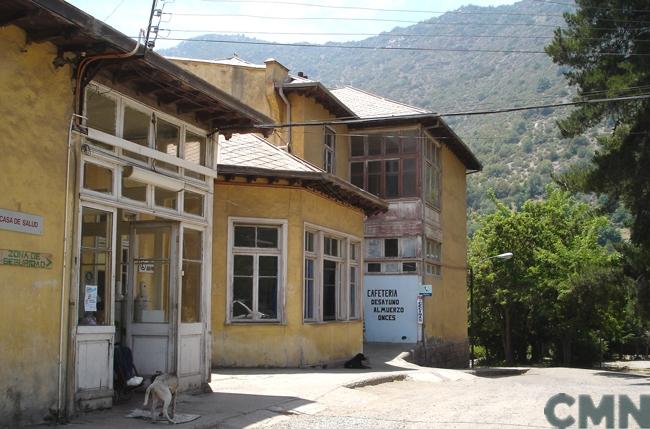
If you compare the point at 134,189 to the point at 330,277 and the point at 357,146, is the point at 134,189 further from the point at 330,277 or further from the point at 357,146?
the point at 357,146

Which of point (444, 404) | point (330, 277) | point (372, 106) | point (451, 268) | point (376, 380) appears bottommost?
point (444, 404)

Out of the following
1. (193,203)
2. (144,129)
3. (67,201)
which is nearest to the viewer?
(67,201)

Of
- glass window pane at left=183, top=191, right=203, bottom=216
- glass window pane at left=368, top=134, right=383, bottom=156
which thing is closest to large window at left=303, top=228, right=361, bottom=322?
glass window pane at left=183, top=191, right=203, bottom=216

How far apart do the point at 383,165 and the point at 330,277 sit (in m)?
8.58

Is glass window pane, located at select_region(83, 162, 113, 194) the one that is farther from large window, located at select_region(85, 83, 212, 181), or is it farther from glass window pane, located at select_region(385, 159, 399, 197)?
glass window pane, located at select_region(385, 159, 399, 197)

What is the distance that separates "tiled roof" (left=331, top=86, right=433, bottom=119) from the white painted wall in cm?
580

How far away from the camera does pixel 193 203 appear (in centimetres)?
1289

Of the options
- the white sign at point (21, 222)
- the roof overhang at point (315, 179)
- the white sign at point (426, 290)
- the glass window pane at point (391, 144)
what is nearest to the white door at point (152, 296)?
the white sign at point (21, 222)

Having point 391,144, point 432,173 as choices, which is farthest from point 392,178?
point 432,173

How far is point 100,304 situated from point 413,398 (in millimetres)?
6274

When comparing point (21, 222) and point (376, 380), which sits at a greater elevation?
point (21, 222)

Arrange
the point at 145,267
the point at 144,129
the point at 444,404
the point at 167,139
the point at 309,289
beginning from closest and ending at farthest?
the point at 144,129 → the point at 167,139 → the point at 145,267 → the point at 444,404 → the point at 309,289

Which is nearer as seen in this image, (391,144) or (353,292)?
(353,292)

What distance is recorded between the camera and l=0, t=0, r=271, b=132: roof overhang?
8.71 metres
